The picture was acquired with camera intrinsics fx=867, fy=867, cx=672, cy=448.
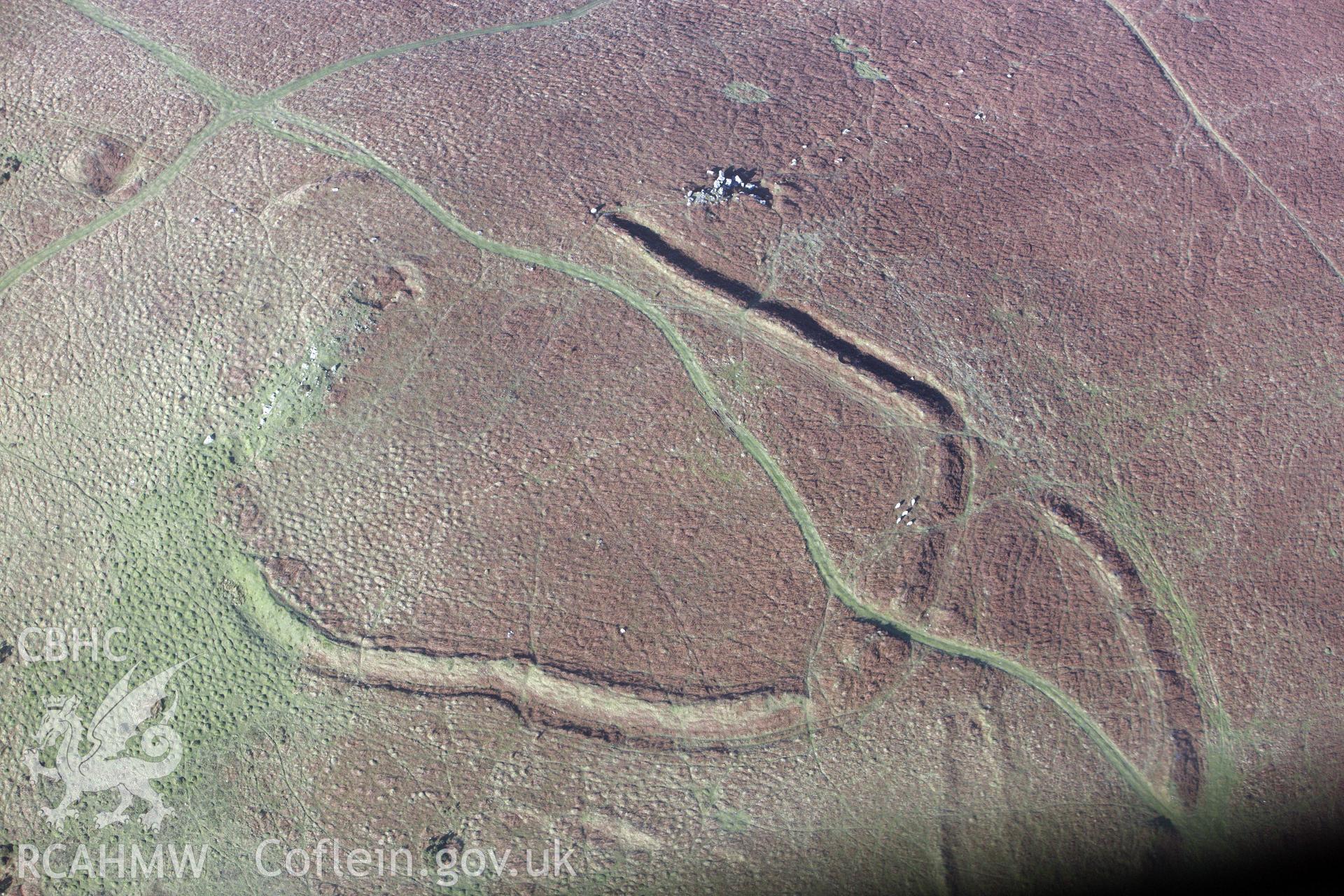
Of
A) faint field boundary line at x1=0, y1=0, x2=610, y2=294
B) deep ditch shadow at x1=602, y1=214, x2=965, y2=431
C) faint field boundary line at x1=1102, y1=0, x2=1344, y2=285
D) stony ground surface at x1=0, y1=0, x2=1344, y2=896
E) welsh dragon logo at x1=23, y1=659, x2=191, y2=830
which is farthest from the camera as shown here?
faint field boundary line at x1=1102, y1=0, x2=1344, y2=285

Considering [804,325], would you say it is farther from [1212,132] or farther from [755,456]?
[1212,132]

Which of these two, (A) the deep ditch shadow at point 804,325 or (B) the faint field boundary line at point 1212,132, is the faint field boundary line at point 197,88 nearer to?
(A) the deep ditch shadow at point 804,325

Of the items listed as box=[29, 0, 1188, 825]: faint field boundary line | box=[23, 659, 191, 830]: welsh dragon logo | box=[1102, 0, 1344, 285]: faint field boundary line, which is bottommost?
box=[23, 659, 191, 830]: welsh dragon logo

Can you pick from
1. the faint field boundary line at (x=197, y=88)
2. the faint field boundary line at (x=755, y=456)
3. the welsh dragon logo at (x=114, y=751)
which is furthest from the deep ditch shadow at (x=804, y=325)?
the welsh dragon logo at (x=114, y=751)

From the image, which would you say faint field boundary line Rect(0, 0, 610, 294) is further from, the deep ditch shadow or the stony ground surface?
the deep ditch shadow

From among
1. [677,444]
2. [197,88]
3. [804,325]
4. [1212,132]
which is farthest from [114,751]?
[1212,132]

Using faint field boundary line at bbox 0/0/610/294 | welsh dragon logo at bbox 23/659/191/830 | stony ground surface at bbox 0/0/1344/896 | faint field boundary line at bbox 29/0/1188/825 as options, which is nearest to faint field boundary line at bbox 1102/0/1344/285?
stony ground surface at bbox 0/0/1344/896
